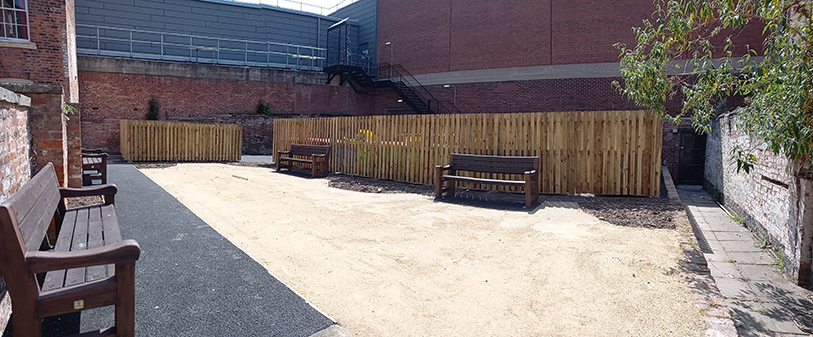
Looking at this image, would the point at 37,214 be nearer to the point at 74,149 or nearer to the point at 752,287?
the point at 74,149

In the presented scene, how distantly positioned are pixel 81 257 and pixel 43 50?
47.8 ft

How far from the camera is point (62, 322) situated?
2.99m

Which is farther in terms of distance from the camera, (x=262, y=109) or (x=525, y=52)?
(x=262, y=109)

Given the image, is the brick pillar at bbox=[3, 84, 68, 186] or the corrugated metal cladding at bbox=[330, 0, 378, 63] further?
the corrugated metal cladding at bbox=[330, 0, 378, 63]

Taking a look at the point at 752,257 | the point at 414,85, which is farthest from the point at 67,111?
the point at 414,85

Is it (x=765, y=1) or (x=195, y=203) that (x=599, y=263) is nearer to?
(x=765, y=1)

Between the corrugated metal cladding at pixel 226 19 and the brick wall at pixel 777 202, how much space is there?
79.4 ft

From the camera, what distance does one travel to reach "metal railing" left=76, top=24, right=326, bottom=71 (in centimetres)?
2283

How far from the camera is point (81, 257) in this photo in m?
2.33

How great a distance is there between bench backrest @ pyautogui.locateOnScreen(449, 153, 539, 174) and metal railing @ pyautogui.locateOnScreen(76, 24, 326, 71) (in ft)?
59.4

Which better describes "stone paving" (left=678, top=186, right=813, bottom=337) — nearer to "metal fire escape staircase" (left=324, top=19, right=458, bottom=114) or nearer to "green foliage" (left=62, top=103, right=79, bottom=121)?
"green foliage" (left=62, top=103, right=79, bottom=121)

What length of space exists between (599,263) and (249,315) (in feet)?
11.5

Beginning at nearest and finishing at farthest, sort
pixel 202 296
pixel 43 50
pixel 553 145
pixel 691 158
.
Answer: pixel 202 296 < pixel 553 145 < pixel 43 50 < pixel 691 158

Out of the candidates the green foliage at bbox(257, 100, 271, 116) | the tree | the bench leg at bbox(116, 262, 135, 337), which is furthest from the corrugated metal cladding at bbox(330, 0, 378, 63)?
the bench leg at bbox(116, 262, 135, 337)
